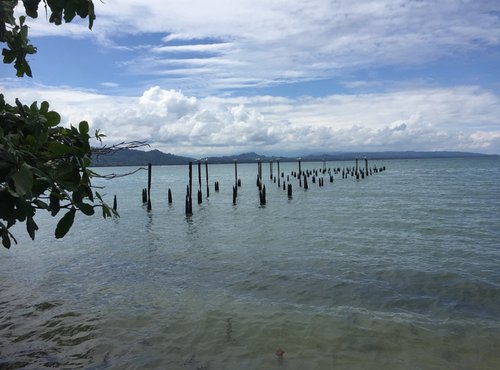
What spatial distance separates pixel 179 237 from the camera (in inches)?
Result: 728

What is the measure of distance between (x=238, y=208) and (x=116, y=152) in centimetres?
2630

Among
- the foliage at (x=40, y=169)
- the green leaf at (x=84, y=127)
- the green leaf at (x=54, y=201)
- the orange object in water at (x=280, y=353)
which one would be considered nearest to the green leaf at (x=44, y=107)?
the foliage at (x=40, y=169)

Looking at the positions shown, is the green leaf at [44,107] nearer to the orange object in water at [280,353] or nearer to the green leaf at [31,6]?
the green leaf at [31,6]

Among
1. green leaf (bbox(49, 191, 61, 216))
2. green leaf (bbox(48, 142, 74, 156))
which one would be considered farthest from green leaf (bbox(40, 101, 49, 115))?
green leaf (bbox(49, 191, 61, 216))

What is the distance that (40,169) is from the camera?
2701 millimetres

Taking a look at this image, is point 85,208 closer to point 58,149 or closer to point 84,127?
point 58,149

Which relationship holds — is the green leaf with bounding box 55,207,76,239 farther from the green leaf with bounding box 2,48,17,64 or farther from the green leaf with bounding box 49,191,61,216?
the green leaf with bounding box 2,48,17,64

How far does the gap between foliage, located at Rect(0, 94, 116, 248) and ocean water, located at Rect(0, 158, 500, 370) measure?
447 cm

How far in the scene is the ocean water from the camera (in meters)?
6.64

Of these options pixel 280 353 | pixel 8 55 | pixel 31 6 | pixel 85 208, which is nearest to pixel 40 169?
pixel 85 208

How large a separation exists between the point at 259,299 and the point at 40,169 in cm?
737


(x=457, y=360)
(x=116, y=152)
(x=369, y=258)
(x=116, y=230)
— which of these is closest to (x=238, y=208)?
(x=116, y=230)

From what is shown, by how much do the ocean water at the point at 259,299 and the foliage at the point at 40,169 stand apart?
4.47 m

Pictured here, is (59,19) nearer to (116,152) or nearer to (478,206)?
(116,152)
